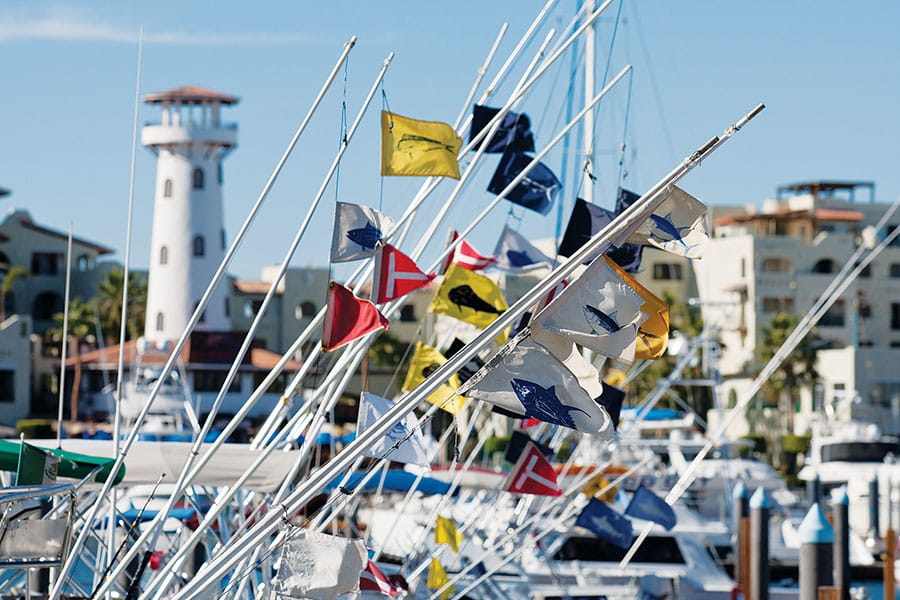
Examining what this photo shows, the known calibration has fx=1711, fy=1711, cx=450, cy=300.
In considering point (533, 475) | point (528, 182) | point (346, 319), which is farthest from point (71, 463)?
point (528, 182)

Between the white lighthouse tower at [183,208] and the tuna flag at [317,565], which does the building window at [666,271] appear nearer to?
the white lighthouse tower at [183,208]

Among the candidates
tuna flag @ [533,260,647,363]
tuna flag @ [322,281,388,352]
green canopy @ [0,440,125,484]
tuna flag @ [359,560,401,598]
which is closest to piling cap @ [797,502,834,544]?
tuna flag @ [359,560,401,598]

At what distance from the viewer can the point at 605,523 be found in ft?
77.0

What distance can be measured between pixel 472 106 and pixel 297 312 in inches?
2644

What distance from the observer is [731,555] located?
3541cm

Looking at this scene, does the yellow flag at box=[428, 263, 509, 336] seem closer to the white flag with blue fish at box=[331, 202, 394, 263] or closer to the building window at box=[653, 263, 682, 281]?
the white flag with blue fish at box=[331, 202, 394, 263]

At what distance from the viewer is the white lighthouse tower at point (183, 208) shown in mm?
71438

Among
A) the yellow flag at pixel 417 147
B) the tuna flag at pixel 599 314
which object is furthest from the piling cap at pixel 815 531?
the tuna flag at pixel 599 314

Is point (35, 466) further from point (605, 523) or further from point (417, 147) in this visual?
point (605, 523)

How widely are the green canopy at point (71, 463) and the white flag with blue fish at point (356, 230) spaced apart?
2833mm

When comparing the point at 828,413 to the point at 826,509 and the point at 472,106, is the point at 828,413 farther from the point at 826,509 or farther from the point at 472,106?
the point at 472,106

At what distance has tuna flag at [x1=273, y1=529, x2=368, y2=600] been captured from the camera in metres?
12.8

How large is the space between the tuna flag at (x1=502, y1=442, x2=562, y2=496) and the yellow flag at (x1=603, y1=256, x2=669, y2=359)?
6.45 meters

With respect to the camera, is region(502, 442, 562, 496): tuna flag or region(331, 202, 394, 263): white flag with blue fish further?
region(502, 442, 562, 496): tuna flag
